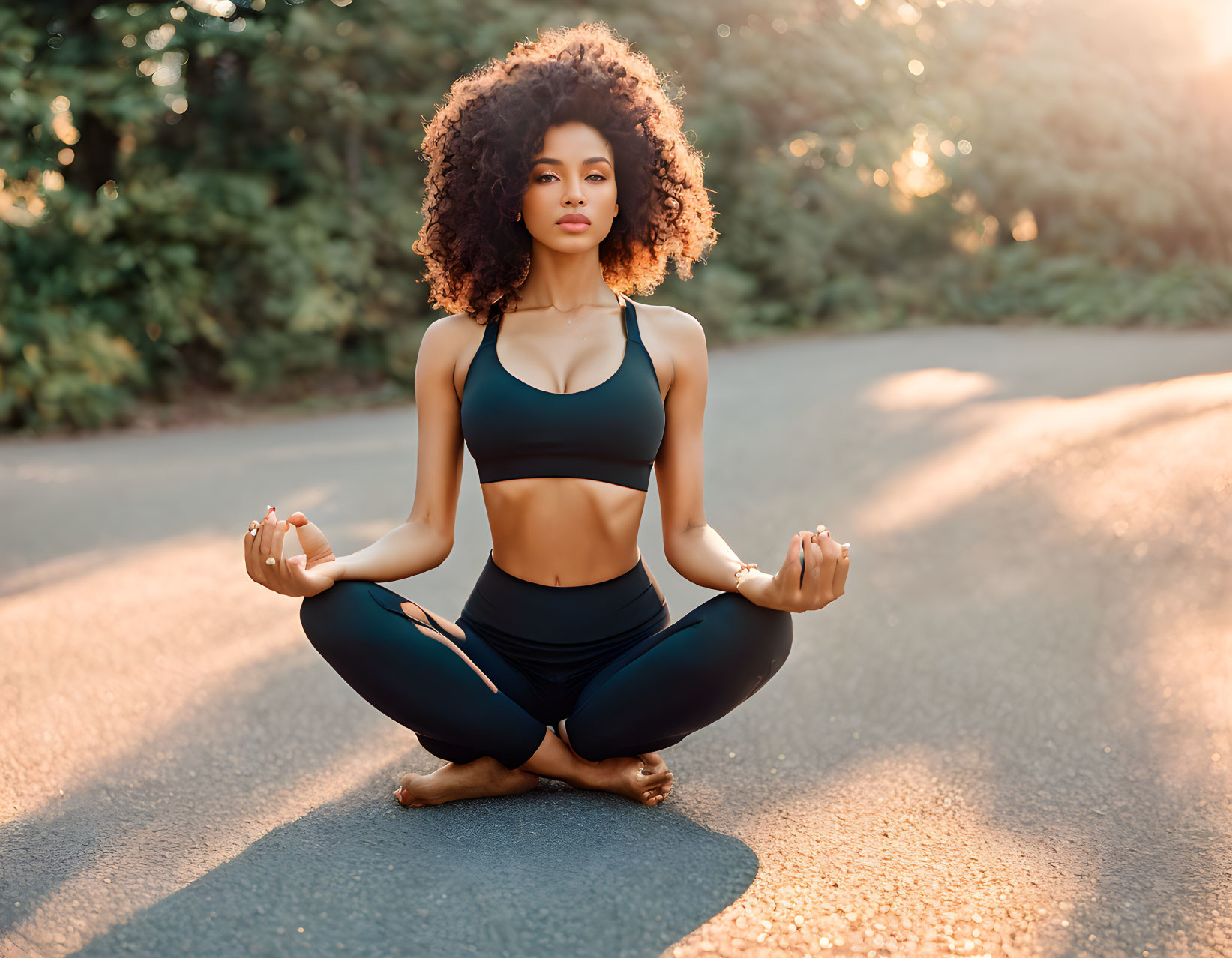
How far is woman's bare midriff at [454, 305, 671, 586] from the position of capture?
2.24 meters

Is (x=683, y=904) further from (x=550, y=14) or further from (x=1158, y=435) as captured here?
(x=550, y=14)

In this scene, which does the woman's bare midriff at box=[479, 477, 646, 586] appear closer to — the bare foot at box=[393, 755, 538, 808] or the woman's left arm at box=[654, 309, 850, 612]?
the woman's left arm at box=[654, 309, 850, 612]

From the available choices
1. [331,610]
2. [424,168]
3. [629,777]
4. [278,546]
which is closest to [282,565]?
[278,546]

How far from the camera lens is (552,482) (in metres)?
2.23

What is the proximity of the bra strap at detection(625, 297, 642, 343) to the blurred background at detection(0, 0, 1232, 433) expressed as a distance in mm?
7667

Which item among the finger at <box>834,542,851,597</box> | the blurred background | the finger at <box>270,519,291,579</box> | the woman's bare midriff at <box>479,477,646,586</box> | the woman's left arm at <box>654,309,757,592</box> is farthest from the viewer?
the blurred background

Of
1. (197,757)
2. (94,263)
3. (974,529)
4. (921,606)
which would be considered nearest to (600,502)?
(197,757)

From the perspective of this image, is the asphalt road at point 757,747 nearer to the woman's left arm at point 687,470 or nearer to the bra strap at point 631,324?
the woman's left arm at point 687,470

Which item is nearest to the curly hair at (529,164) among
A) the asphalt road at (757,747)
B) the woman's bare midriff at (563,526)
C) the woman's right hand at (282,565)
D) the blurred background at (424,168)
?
the woman's bare midriff at (563,526)

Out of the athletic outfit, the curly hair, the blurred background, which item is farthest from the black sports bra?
the blurred background

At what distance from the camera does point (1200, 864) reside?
2.10 meters

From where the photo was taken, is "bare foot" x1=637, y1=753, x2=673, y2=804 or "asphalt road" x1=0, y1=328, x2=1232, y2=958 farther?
"bare foot" x1=637, y1=753, x2=673, y2=804

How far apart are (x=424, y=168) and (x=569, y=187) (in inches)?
375

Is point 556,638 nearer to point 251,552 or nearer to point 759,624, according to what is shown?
point 759,624
